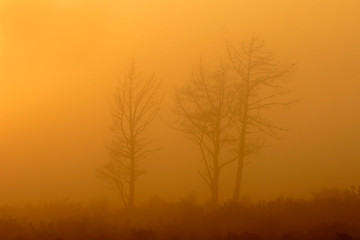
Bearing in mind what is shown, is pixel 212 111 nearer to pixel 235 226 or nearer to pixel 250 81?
pixel 250 81

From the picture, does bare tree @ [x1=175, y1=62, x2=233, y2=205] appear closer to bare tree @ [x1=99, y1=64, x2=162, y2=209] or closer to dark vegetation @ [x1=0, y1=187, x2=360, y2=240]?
bare tree @ [x1=99, y1=64, x2=162, y2=209]

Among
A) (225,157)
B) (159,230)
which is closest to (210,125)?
(225,157)

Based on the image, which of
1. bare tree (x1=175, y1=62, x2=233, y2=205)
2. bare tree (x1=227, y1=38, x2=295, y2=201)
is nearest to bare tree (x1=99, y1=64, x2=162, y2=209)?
bare tree (x1=175, y1=62, x2=233, y2=205)

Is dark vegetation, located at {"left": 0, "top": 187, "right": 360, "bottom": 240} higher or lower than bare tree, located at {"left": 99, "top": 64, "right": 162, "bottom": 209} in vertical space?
lower

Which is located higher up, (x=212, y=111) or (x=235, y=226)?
(x=212, y=111)

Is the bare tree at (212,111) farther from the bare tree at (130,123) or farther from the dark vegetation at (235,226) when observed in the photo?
the dark vegetation at (235,226)

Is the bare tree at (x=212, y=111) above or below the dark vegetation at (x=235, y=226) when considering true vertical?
above

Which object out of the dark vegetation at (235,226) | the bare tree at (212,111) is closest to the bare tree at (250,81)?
the bare tree at (212,111)

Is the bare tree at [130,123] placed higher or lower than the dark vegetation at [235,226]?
higher

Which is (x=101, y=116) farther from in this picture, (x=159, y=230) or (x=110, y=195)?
(x=159, y=230)

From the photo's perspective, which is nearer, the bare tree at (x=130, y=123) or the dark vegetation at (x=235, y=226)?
the dark vegetation at (x=235, y=226)

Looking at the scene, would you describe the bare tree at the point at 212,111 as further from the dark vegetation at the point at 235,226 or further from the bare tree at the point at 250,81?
the dark vegetation at the point at 235,226

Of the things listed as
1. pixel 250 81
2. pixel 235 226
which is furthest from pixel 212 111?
pixel 235 226

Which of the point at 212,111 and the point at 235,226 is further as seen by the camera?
the point at 212,111
